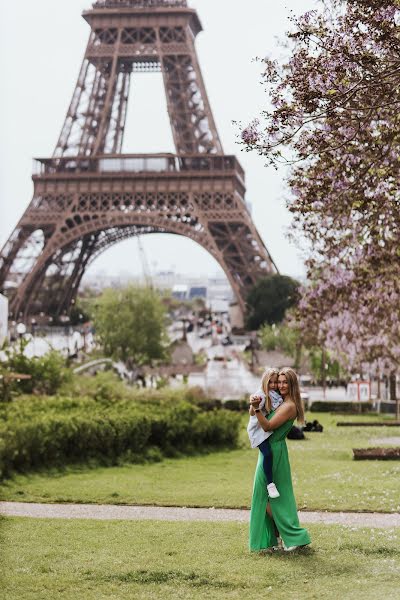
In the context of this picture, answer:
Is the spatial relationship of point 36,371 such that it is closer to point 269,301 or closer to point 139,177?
point 139,177

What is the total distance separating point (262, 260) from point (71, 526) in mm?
58196

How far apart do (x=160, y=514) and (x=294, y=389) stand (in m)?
4.11

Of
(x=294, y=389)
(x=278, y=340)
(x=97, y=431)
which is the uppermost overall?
(x=278, y=340)

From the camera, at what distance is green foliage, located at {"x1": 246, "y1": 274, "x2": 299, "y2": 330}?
85.4 m

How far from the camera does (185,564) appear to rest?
10.1 meters

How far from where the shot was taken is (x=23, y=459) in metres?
18.1

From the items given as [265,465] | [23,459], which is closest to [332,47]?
[265,465]

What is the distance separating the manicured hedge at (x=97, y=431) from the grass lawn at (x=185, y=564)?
5573 mm

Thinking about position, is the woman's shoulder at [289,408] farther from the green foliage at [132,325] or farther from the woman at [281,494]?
the green foliage at [132,325]

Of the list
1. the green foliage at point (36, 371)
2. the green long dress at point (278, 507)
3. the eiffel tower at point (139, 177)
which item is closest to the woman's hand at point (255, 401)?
the green long dress at point (278, 507)

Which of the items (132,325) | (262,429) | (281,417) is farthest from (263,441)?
(132,325)


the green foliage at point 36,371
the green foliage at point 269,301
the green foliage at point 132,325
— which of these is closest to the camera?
the green foliage at point 36,371

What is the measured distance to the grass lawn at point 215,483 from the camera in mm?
15008

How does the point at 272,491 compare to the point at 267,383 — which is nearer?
the point at 272,491
